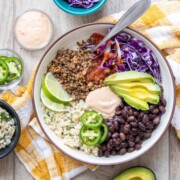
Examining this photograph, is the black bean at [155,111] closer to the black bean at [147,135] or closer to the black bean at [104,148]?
the black bean at [147,135]

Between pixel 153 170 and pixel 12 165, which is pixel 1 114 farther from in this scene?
pixel 153 170

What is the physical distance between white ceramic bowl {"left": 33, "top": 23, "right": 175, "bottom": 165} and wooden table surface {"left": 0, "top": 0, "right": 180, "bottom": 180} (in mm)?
118

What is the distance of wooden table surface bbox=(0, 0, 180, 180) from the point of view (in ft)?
7.68

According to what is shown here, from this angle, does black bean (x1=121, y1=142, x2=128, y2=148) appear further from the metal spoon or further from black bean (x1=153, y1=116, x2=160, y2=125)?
the metal spoon

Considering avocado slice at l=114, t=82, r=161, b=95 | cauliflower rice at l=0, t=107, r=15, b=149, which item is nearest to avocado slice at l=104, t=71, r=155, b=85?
avocado slice at l=114, t=82, r=161, b=95

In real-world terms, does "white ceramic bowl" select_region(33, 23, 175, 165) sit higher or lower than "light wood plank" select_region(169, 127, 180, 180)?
higher

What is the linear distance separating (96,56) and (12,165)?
67 cm

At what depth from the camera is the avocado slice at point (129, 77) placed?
2.14 meters

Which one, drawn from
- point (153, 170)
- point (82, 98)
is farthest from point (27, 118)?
point (153, 170)

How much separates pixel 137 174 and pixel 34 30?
84 centimetres

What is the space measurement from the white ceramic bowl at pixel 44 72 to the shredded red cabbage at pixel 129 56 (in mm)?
26

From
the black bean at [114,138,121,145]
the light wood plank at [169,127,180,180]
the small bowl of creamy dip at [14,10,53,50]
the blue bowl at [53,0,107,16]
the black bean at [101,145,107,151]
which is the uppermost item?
the blue bowl at [53,0,107,16]

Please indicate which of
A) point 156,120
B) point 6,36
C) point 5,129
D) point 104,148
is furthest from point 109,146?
point 6,36

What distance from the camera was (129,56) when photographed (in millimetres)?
2221
